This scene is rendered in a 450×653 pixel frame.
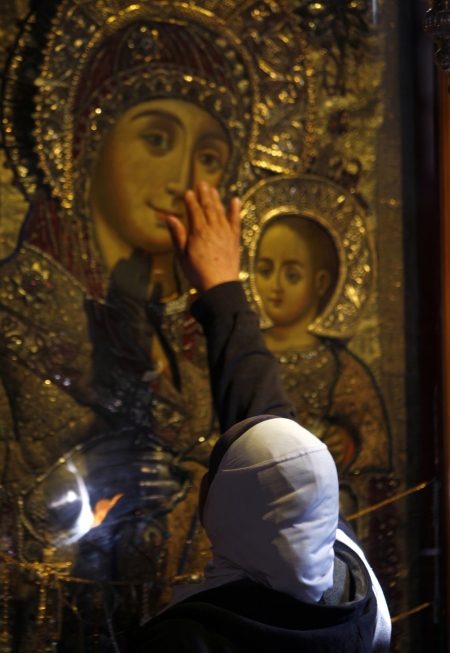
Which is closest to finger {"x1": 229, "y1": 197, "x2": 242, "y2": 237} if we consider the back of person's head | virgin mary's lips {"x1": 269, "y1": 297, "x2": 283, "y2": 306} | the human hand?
the human hand

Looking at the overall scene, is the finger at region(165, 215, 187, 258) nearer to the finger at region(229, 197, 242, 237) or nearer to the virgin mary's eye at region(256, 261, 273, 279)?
the finger at region(229, 197, 242, 237)

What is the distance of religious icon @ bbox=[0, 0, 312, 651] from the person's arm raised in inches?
3.9

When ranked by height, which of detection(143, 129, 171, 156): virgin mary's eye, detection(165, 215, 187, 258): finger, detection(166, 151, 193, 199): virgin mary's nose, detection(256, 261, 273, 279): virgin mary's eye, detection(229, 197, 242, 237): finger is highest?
detection(143, 129, 171, 156): virgin mary's eye

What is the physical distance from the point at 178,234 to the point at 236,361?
0.30m

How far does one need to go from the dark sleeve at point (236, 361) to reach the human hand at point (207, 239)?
0.05 m

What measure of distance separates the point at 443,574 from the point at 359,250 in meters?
0.79

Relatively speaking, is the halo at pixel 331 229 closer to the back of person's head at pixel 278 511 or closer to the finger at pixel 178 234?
the finger at pixel 178 234

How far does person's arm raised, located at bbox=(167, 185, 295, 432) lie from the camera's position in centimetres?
134

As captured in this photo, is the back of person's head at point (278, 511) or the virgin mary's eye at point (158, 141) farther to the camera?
the virgin mary's eye at point (158, 141)

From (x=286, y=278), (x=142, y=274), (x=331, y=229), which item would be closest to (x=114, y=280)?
(x=142, y=274)

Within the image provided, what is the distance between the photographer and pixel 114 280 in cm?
153

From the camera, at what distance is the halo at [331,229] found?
1648mm

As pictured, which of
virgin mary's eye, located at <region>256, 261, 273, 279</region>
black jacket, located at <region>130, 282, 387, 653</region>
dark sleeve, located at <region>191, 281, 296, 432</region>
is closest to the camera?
black jacket, located at <region>130, 282, 387, 653</region>

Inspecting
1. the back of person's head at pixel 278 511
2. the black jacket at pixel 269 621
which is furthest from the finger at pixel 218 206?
the black jacket at pixel 269 621
